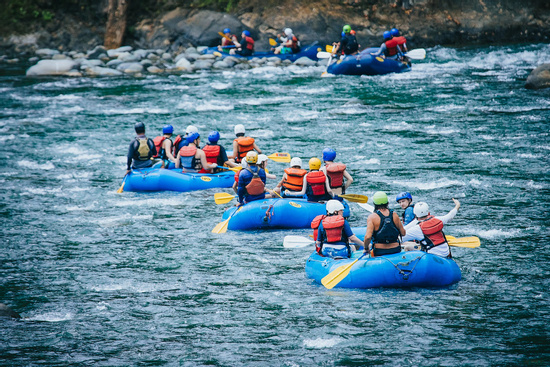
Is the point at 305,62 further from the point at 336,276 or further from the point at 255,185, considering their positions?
the point at 336,276

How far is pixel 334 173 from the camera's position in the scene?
11211 millimetres

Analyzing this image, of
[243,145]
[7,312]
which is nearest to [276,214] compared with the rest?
[243,145]

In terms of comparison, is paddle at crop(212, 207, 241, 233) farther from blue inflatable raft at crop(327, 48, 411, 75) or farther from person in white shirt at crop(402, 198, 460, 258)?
blue inflatable raft at crop(327, 48, 411, 75)

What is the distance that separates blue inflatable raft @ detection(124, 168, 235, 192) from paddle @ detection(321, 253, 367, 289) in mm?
5474

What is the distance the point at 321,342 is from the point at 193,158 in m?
7.17

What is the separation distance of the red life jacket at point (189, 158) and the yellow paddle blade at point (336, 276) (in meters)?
5.87

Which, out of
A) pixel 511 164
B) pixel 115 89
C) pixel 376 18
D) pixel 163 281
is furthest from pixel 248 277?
pixel 376 18

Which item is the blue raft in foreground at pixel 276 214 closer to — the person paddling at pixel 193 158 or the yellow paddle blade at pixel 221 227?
the yellow paddle blade at pixel 221 227

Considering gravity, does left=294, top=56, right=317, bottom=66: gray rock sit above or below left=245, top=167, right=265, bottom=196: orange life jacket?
above

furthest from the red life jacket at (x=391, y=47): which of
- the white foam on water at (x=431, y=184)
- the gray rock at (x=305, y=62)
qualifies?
the white foam on water at (x=431, y=184)

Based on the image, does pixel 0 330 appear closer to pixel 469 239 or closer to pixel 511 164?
pixel 469 239

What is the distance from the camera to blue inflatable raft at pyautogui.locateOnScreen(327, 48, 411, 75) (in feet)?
82.2

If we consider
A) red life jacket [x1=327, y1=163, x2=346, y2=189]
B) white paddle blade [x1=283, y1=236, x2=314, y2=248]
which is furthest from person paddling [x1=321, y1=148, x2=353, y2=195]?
white paddle blade [x1=283, y1=236, x2=314, y2=248]

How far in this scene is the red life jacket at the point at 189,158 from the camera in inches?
545
